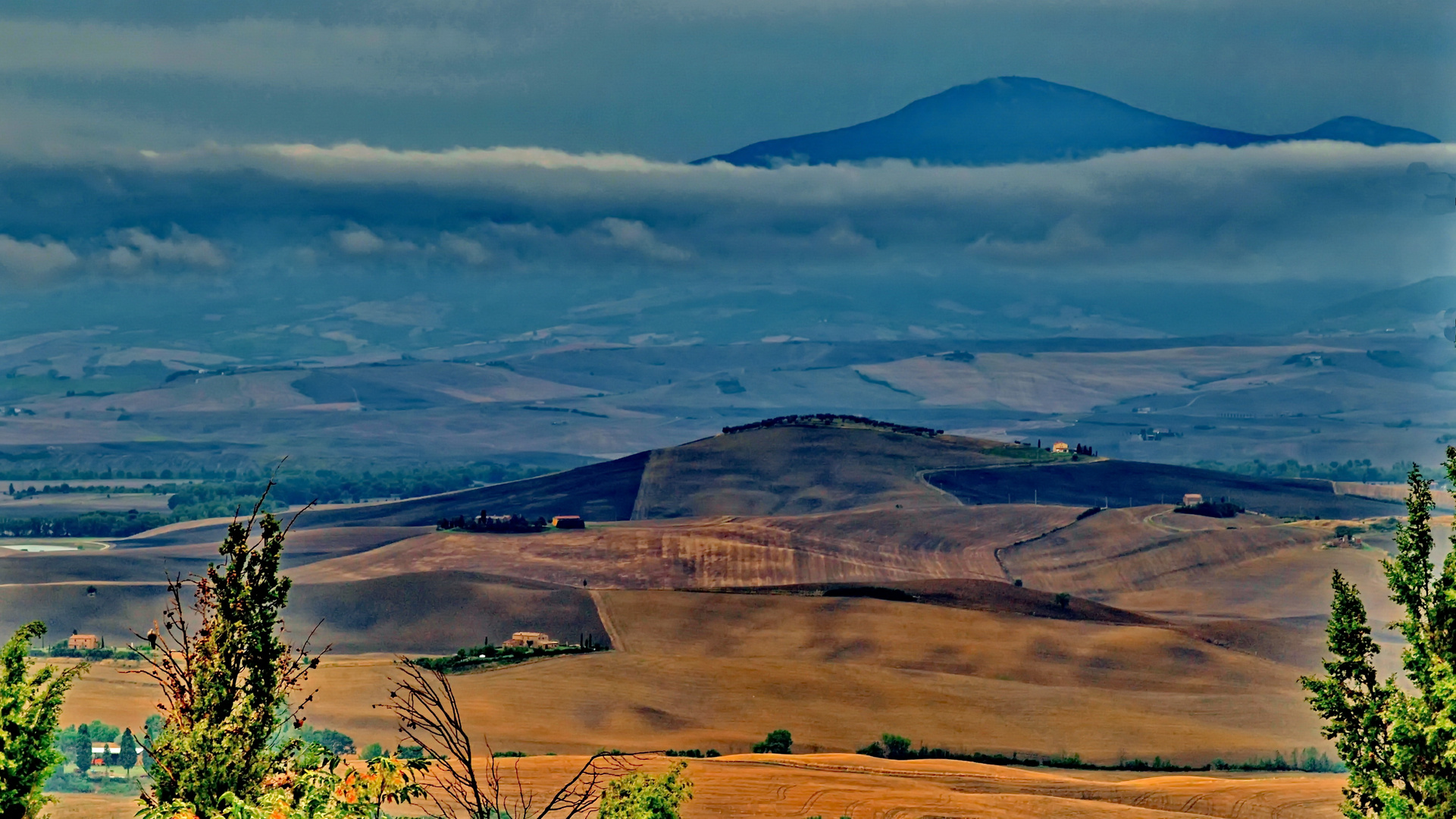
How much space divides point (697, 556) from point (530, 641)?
141 ft

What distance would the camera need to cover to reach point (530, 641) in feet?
448

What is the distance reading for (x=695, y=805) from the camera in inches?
2795

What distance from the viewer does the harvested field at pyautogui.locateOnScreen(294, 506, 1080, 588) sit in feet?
559

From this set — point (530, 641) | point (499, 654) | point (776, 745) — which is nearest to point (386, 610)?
point (530, 641)

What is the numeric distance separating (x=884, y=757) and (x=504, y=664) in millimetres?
40059

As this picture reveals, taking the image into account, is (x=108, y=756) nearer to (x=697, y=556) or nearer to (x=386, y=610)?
(x=386, y=610)

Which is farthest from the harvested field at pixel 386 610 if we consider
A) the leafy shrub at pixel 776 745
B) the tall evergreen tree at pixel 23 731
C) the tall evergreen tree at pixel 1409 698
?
the tall evergreen tree at pixel 23 731

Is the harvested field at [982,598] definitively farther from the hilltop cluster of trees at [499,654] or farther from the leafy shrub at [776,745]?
the leafy shrub at [776,745]

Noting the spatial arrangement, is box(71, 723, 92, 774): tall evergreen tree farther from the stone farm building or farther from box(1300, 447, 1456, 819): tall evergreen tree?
box(1300, 447, 1456, 819): tall evergreen tree

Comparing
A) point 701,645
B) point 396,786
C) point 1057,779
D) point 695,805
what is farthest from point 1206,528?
point 396,786

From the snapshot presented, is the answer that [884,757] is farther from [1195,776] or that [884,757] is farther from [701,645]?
[701,645]

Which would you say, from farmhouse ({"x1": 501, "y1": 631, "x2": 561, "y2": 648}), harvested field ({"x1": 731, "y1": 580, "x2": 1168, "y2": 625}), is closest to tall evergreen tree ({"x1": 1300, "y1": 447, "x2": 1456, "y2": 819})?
farmhouse ({"x1": 501, "y1": 631, "x2": 561, "y2": 648})

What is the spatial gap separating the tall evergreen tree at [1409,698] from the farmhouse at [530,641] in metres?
102

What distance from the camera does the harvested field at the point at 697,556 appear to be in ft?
559
